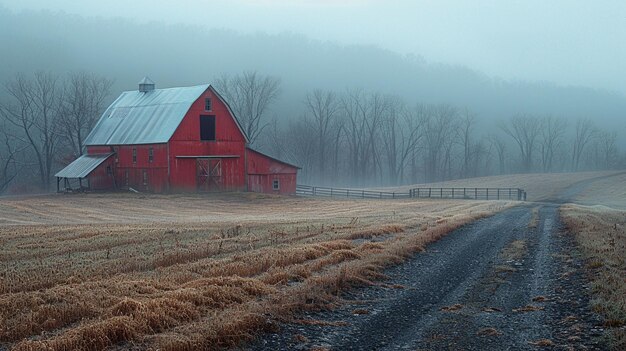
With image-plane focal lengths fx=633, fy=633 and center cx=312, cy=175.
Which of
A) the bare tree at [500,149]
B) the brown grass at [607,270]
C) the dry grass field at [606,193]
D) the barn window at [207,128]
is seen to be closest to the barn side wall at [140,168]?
the barn window at [207,128]

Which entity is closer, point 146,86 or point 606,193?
point 146,86

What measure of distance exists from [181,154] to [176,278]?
142 feet

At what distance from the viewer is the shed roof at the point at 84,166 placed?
59125 mm

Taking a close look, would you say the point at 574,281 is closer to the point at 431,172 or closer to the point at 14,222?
the point at 14,222

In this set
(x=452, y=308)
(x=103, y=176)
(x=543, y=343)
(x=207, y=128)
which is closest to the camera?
(x=543, y=343)

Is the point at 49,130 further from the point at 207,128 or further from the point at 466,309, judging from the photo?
the point at 466,309

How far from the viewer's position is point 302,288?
41.7 ft

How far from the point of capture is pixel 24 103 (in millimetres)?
89688

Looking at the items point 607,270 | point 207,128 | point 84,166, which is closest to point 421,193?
point 207,128

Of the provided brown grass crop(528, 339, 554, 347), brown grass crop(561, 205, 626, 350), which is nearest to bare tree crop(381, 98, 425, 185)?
brown grass crop(561, 205, 626, 350)

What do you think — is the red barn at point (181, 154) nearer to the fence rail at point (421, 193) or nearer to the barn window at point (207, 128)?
the barn window at point (207, 128)

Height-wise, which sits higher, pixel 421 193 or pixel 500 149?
pixel 500 149

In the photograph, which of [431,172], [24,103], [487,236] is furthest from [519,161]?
[487,236]

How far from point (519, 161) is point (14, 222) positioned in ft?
447
